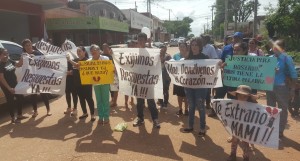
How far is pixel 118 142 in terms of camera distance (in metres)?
5.54

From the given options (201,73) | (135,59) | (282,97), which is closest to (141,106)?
(135,59)

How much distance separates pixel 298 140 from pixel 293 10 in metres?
17.0

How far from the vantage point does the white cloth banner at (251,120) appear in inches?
168

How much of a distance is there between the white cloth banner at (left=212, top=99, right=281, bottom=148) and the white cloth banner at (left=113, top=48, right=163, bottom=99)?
1626 mm

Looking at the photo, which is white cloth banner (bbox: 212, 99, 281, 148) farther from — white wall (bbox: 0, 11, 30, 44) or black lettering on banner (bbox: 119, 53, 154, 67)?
white wall (bbox: 0, 11, 30, 44)

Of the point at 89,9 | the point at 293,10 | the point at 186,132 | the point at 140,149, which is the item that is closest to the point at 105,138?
the point at 140,149

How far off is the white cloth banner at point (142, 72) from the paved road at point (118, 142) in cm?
79

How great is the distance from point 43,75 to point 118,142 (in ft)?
8.30

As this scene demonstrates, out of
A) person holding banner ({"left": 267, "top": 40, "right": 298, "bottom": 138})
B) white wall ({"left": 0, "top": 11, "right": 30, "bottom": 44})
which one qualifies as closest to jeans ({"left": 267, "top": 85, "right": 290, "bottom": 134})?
person holding banner ({"left": 267, "top": 40, "right": 298, "bottom": 138})

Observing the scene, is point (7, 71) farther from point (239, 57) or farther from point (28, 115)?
point (239, 57)

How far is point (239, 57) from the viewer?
557cm

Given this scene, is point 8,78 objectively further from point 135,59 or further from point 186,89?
point 186,89

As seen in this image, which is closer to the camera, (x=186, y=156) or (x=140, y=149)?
(x=186, y=156)

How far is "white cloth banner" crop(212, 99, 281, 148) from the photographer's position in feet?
14.0
